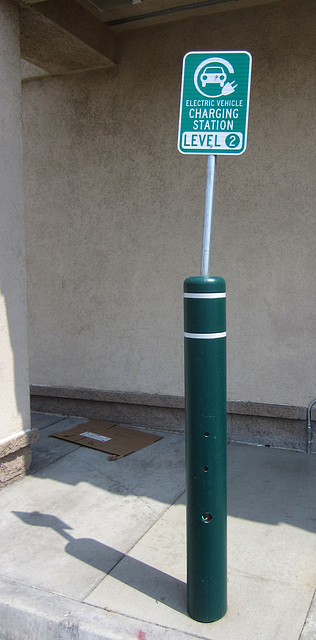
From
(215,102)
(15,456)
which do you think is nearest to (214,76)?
(215,102)

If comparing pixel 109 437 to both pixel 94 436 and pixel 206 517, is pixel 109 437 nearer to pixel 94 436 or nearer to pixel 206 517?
pixel 94 436

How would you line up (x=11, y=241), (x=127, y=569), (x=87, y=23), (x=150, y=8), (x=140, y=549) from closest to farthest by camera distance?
(x=127, y=569) → (x=140, y=549) → (x=11, y=241) → (x=150, y=8) → (x=87, y=23)

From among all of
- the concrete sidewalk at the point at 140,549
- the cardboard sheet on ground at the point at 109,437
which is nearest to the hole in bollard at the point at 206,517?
the concrete sidewalk at the point at 140,549

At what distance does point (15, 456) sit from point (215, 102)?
2.96m

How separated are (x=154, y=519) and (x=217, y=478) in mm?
1201

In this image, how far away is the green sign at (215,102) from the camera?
2463mm

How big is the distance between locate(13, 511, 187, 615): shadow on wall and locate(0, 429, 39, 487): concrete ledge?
23.9 inches

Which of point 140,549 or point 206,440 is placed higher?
point 206,440

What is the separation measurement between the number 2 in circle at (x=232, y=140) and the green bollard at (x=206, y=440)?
0.63 m

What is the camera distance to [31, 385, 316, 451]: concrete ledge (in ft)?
15.4

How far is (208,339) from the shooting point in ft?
7.98

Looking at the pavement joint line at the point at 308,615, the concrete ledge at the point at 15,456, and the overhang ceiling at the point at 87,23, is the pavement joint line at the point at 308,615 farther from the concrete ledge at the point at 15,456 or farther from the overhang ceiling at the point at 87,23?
the overhang ceiling at the point at 87,23

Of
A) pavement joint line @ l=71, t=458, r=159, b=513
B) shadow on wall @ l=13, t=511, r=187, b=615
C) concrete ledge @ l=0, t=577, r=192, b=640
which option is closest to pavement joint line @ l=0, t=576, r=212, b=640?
concrete ledge @ l=0, t=577, r=192, b=640

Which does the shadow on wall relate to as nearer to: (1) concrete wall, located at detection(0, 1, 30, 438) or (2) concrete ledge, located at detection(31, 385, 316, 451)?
(1) concrete wall, located at detection(0, 1, 30, 438)
